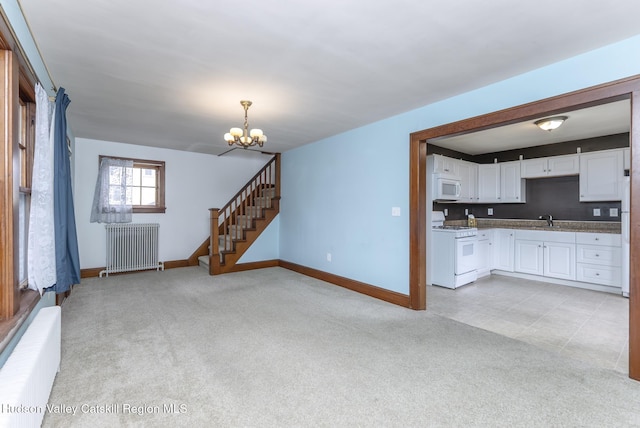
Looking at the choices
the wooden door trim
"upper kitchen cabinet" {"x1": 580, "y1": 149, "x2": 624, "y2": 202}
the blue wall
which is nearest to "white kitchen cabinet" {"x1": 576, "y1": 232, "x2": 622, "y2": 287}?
"upper kitchen cabinet" {"x1": 580, "y1": 149, "x2": 624, "y2": 202}

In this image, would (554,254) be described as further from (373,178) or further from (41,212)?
(41,212)

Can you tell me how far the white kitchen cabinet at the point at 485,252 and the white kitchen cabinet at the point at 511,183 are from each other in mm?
860

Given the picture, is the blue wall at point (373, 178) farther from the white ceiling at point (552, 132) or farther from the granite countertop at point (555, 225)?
the granite countertop at point (555, 225)

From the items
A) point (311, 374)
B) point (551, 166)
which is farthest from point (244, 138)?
point (551, 166)

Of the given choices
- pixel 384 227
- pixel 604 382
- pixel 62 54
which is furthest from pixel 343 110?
pixel 604 382

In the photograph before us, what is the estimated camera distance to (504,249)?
5.55m

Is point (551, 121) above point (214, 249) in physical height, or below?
above

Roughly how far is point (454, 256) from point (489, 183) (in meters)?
2.33

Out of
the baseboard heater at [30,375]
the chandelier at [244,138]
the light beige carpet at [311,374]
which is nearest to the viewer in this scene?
the baseboard heater at [30,375]

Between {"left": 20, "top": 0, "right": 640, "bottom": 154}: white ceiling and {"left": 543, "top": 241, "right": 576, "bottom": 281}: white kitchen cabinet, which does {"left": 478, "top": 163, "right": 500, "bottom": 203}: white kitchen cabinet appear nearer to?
{"left": 543, "top": 241, "right": 576, "bottom": 281}: white kitchen cabinet

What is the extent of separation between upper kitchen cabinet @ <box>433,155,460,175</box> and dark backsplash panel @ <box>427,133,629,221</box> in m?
0.22

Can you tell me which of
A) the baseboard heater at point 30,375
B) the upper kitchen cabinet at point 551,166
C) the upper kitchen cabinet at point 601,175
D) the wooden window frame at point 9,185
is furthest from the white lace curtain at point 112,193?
the upper kitchen cabinet at point 601,175

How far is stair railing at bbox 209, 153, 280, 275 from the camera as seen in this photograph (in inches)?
215

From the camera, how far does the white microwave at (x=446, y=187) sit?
505cm
